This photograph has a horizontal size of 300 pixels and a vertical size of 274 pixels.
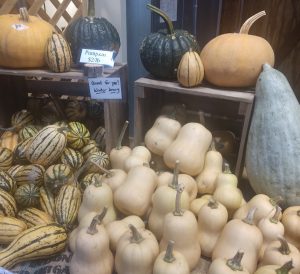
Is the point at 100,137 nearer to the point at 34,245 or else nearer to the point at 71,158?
the point at 71,158

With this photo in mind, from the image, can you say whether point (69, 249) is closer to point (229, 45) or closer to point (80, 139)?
point (80, 139)

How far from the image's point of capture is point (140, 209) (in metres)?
1.04

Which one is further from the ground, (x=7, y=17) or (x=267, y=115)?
(x=7, y=17)

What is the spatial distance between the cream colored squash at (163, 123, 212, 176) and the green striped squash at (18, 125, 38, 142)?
608 mm

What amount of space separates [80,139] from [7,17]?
0.58 meters

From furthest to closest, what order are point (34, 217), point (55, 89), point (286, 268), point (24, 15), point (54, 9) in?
1. point (54, 9)
2. point (55, 89)
3. point (24, 15)
4. point (34, 217)
5. point (286, 268)

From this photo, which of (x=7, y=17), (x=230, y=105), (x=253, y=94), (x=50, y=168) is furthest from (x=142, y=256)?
(x=7, y=17)

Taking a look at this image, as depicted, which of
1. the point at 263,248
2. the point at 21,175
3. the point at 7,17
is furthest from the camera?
the point at 7,17

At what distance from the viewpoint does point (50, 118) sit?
152 centimetres

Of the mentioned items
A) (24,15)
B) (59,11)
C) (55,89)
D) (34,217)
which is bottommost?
(34,217)

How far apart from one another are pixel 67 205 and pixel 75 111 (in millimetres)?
591

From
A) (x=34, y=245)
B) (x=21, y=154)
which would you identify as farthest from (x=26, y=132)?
(x=34, y=245)

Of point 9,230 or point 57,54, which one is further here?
point 57,54

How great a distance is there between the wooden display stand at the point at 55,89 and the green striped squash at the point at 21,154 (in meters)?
0.28
